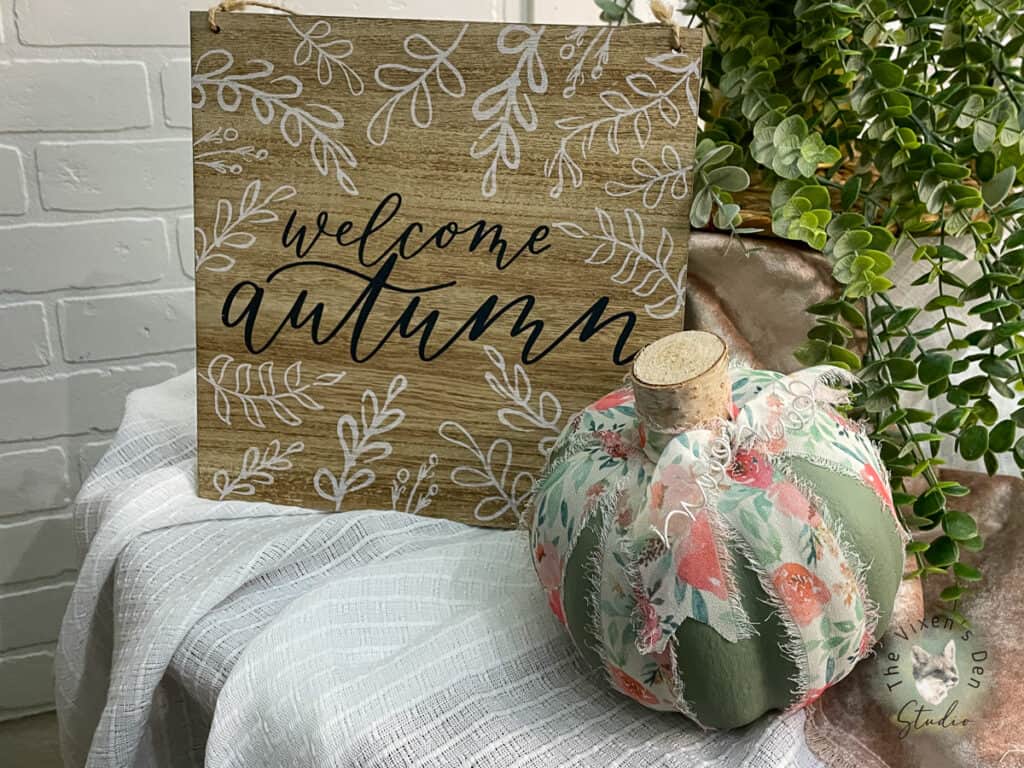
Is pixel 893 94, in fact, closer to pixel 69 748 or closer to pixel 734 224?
pixel 734 224

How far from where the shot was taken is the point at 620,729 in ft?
2.03

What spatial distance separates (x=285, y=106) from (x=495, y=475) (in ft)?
1.26

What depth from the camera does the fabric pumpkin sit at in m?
0.56

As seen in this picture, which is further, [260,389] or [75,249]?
[75,249]

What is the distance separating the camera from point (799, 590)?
564 mm

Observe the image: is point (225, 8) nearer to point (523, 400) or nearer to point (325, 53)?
point (325, 53)

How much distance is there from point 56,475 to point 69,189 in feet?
1.37

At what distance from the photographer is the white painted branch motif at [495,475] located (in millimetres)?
864

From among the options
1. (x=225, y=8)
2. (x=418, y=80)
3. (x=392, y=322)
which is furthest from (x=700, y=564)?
(x=225, y=8)

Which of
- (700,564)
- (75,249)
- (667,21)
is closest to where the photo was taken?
(700,564)

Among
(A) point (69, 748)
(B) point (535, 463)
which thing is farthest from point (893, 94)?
(A) point (69, 748)

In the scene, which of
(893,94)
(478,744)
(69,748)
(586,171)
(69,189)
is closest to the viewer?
(478,744)
